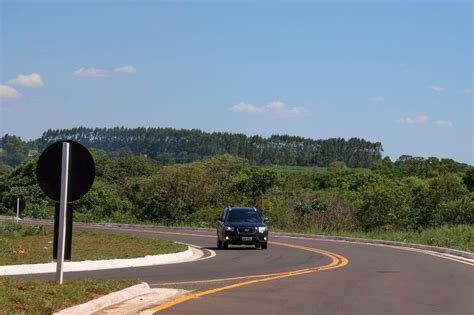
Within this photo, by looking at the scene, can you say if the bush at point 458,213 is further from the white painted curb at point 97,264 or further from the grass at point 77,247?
the white painted curb at point 97,264

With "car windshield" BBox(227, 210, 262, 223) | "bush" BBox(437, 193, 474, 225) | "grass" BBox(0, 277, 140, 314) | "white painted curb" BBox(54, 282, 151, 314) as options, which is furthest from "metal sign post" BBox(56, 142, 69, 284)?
"bush" BBox(437, 193, 474, 225)

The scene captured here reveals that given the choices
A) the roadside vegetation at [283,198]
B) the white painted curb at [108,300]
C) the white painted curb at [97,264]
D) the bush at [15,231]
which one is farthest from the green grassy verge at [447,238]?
the white painted curb at [108,300]

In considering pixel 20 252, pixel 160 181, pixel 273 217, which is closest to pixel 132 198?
pixel 160 181

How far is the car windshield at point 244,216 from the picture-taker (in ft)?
108

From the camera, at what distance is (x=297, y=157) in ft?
641

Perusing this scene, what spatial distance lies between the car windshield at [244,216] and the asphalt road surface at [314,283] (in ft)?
18.9

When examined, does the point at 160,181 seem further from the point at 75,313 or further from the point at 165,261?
the point at 75,313

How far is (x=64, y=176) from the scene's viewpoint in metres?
11.4

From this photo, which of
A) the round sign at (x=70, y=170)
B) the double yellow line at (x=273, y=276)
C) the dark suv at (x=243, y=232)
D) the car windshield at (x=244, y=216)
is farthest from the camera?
the car windshield at (x=244, y=216)

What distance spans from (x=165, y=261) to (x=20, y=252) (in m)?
4.74

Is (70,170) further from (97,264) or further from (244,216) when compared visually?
(244,216)

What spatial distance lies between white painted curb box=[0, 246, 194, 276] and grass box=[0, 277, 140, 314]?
6.52 meters

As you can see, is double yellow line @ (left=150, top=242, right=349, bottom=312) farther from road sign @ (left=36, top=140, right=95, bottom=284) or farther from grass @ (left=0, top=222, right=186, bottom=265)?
grass @ (left=0, top=222, right=186, bottom=265)

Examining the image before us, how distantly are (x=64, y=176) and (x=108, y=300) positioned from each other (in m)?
2.02
